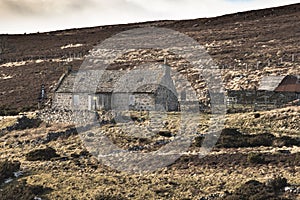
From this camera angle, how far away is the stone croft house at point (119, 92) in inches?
1848

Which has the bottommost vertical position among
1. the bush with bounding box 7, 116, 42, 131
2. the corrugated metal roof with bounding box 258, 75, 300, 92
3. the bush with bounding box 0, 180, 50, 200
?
the bush with bounding box 0, 180, 50, 200

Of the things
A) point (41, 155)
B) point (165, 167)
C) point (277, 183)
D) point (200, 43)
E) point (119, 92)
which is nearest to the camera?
point (277, 183)

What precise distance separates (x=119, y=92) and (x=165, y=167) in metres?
19.2

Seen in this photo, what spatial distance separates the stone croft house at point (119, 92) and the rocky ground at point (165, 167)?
6.61 m

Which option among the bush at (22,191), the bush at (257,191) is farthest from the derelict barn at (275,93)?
the bush at (22,191)

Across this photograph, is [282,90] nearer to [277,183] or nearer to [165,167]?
[165,167]

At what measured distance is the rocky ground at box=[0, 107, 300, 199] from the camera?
2533 centimetres

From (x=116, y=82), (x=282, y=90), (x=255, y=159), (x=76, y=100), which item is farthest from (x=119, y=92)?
(x=255, y=159)

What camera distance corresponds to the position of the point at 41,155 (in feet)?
108

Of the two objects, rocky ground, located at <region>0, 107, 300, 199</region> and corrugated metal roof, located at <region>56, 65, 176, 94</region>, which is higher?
corrugated metal roof, located at <region>56, 65, 176, 94</region>

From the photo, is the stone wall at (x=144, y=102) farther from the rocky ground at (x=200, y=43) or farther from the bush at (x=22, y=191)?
the bush at (x=22, y=191)

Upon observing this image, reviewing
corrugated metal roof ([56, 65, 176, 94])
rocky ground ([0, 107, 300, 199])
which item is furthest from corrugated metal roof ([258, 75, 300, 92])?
corrugated metal roof ([56, 65, 176, 94])

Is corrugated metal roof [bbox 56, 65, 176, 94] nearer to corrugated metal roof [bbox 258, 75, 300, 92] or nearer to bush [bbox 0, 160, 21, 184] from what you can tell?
corrugated metal roof [bbox 258, 75, 300, 92]

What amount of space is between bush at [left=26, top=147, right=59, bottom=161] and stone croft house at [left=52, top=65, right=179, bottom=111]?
1448 cm
